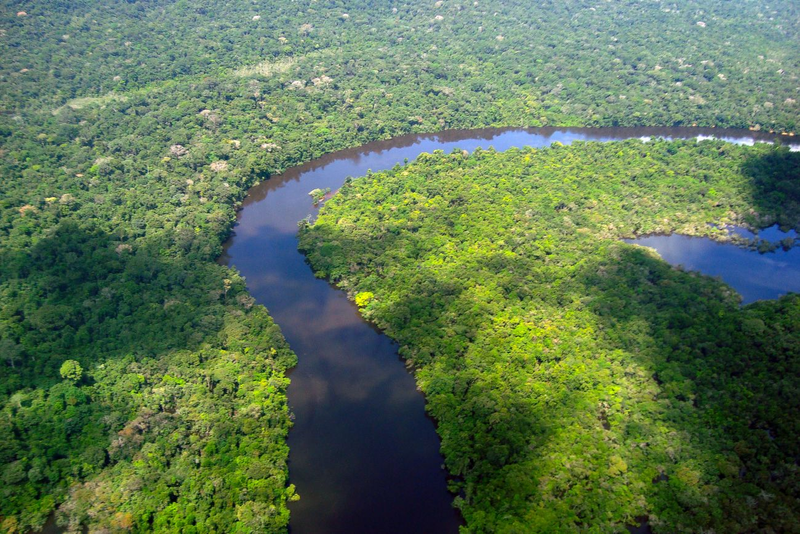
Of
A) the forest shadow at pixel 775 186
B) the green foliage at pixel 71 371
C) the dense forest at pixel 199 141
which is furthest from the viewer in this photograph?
the forest shadow at pixel 775 186

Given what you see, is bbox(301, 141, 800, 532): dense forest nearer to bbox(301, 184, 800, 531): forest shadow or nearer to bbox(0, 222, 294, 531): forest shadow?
bbox(301, 184, 800, 531): forest shadow

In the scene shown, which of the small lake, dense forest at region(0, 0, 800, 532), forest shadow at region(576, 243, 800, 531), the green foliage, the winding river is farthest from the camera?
the small lake

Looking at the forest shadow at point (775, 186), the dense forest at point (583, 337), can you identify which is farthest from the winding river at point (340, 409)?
the forest shadow at point (775, 186)

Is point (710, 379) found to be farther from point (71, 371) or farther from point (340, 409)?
point (71, 371)

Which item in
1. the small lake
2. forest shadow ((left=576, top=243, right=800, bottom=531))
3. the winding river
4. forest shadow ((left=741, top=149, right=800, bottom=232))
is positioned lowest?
the winding river

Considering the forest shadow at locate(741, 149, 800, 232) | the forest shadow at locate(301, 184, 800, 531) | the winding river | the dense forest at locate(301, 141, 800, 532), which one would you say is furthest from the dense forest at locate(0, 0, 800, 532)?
the forest shadow at locate(741, 149, 800, 232)

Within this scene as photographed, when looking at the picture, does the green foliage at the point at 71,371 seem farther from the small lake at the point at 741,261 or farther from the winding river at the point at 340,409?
the small lake at the point at 741,261

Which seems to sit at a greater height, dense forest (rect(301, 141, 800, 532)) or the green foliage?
dense forest (rect(301, 141, 800, 532))
